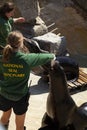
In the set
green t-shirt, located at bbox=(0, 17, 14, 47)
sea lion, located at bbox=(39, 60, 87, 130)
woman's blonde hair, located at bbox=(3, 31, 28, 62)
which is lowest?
sea lion, located at bbox=(39, 60, 87, 130)

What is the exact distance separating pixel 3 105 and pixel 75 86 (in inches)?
128

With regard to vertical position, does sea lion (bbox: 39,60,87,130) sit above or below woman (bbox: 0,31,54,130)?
below

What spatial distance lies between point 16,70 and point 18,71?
1.2 inches

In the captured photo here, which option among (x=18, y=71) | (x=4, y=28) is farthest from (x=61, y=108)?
(x=4, y=28)

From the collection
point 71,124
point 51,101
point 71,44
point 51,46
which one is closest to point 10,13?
point 51,101

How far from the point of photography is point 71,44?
42.4 ft

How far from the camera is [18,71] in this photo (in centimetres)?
500

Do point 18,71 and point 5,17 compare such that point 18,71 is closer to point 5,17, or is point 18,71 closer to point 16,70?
point 16,70

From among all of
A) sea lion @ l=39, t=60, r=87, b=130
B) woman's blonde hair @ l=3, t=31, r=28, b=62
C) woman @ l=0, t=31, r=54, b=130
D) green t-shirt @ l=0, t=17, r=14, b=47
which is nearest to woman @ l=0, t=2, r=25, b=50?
green t-shirt @ l=0, t=17, r=14, b=47

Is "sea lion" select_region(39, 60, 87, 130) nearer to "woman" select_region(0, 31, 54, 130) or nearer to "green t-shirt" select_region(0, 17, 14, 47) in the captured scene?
"woman" select_region(0, 31, 54, 130)

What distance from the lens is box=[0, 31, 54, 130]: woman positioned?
4.89m

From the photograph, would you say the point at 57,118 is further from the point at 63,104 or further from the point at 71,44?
the point at 71,44

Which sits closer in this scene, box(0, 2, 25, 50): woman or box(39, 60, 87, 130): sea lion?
box(39, 60, 87, 130): sea lion

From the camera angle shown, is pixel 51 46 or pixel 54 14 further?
pixel 54 14
